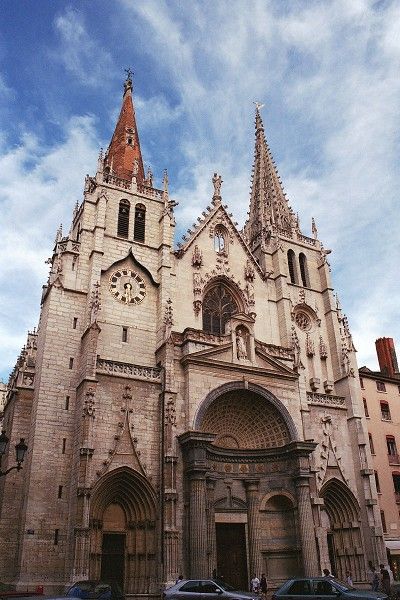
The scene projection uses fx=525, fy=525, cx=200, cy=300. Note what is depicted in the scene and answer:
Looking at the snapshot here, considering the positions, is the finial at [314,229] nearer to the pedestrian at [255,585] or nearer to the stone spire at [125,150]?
the stone spire at [125,150]

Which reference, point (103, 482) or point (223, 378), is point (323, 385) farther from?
point (103, 482)

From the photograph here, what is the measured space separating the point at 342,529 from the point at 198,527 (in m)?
9.53

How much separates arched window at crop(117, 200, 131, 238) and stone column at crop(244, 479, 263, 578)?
48.2ft

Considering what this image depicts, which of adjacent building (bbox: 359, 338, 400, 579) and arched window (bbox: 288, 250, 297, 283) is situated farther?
arched window (bbox: 288, 250, 297, 283)

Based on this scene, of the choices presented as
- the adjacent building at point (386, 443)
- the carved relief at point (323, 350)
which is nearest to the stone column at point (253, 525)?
the adjacent building at point (386, 443)

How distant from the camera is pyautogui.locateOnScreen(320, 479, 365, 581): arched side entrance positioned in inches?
1011

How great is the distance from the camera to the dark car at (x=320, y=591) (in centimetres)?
1288

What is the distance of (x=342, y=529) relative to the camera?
26641 millimetres

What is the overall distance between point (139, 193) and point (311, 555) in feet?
68.7

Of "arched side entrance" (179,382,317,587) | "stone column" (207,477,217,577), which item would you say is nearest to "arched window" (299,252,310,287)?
"arched side entrance" (179,382,317,587)

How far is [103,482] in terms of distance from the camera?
827 inches

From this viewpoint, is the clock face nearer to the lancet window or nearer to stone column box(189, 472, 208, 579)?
stone column box(189, 472, 208, 579)

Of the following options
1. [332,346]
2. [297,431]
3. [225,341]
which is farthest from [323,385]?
[225,341]

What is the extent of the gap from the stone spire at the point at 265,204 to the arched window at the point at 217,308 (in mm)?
5787
